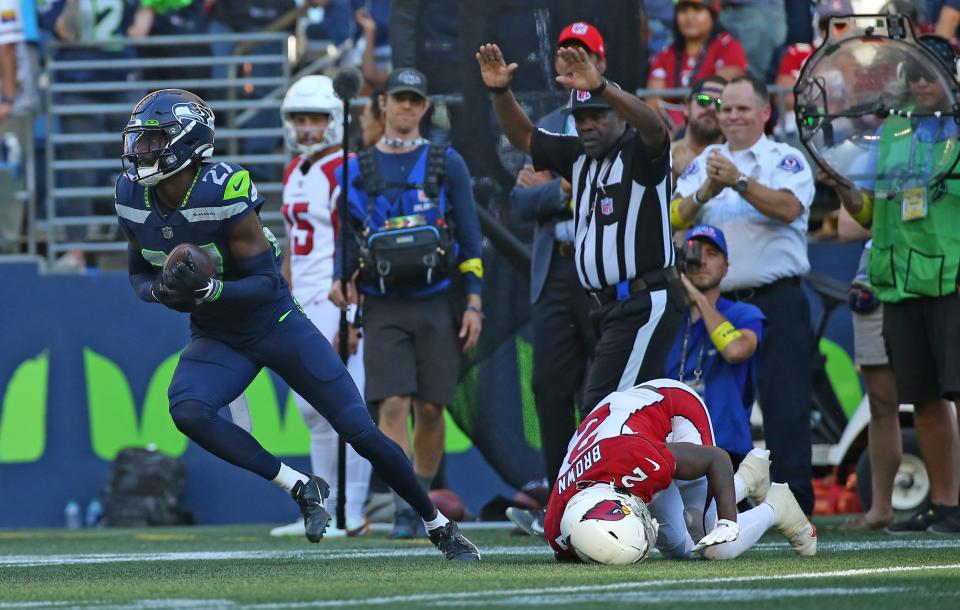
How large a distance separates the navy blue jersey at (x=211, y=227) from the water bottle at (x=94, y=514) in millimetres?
4723

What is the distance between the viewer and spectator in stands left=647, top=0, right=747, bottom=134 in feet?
34.3

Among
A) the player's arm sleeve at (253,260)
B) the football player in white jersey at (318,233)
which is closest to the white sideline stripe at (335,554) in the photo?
the player's arm sleeve at (253,260)

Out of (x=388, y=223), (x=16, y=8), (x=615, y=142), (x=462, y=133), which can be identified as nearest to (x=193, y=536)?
(x=388, y=223)

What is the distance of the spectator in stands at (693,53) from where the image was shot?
10.4 meters

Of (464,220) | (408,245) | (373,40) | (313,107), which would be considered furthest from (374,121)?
(373,40)

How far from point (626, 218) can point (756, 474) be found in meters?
1.16

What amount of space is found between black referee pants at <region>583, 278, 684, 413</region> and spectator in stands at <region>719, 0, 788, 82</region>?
15.7 feet

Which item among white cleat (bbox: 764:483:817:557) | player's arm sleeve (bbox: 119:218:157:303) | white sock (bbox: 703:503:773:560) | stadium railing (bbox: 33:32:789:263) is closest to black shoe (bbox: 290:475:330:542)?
player's arm sleeve (bbox: 119:218:157:303)

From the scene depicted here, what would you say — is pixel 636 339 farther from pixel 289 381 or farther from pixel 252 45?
pixel 252 45

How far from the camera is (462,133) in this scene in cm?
966

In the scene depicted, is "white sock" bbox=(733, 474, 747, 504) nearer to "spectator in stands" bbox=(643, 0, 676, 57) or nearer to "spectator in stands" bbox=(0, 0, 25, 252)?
"spectator in stands" bbox=(643, 0, 676, 57)

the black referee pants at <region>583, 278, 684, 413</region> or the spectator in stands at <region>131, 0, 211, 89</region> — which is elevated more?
the spectator in stands at <region>131, 0, 211, 89</region>

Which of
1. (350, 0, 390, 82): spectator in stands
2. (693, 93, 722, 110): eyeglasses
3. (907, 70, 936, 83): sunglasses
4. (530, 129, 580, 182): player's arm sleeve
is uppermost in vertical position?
(350, 0, 390, 82): spectator in stands

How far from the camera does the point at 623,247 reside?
6617mm
